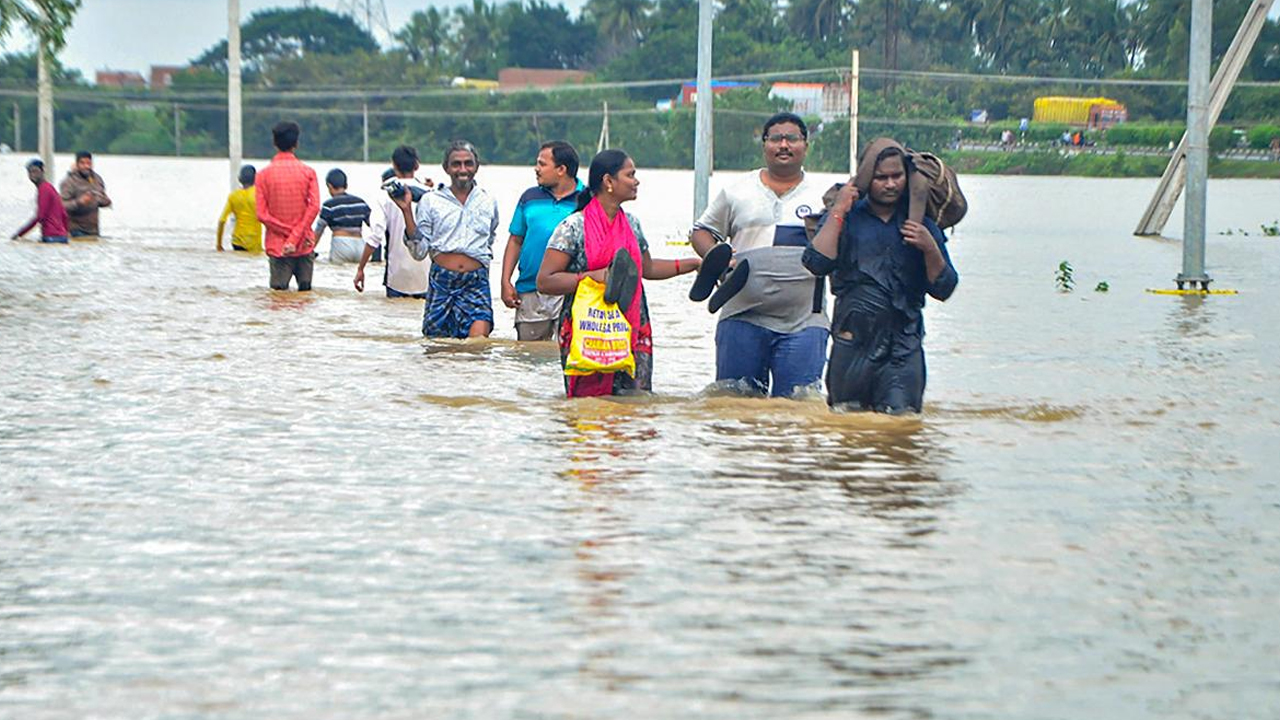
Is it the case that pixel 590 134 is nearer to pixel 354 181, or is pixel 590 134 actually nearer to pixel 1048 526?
pixel 354 181

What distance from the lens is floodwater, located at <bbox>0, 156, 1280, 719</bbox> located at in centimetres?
524

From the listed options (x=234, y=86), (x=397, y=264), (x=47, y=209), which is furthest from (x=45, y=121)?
(x=397, y=264)

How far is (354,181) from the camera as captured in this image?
7156 centimetres

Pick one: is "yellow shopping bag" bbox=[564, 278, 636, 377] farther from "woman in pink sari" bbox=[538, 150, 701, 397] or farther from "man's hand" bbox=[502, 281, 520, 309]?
"man's hand" bbox=[502, 281, 520, 309]

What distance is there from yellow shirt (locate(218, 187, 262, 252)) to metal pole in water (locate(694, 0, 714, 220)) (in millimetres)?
5322

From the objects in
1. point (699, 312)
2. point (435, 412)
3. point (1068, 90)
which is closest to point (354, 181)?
point (1068, 90)

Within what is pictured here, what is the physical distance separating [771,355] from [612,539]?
2.30m

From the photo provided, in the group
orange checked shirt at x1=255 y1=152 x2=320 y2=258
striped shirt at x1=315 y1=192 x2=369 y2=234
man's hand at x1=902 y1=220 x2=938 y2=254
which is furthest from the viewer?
striped shirt at x1=315 y1=192 x2=369 y2=234

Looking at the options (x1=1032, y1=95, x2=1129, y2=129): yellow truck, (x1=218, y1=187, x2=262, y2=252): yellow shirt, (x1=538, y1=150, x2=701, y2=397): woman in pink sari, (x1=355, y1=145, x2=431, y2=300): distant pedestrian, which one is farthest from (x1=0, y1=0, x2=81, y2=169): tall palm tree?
(x1=1032, y1=95, x2=1129, y2=129): yellow truck

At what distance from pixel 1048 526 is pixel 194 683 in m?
3.40

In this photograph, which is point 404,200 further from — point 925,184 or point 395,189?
point 925,184

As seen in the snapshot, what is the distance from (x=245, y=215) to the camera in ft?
78.0

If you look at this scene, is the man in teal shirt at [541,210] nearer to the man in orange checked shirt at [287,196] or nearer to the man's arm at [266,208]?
the man in orange checked shirt at [287,196]

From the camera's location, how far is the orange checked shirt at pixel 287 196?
16359 mm
